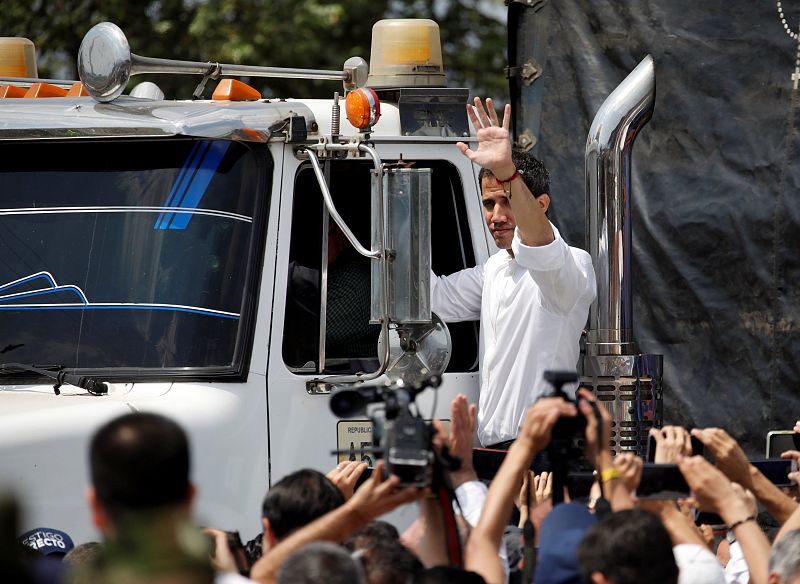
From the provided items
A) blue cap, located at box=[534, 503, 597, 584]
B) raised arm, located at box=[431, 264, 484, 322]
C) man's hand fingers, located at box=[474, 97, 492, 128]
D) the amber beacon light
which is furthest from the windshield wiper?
blue cap, located at box=[534, 503, 597, 584]

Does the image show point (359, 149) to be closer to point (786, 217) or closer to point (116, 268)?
point (116, 268)

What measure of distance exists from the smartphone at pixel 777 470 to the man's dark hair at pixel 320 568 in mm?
2196

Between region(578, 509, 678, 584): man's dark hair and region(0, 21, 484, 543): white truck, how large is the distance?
1784mm

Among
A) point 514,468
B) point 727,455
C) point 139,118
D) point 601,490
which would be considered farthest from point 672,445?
point 139,118

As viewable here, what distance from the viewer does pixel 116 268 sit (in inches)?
195

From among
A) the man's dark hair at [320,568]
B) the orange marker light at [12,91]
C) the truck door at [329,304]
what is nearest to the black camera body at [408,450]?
the man's dark hair at [320,568]

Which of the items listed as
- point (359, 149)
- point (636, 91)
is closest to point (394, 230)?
point (359, 149)

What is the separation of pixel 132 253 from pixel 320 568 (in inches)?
92.9

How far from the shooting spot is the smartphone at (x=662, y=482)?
3.78 metres

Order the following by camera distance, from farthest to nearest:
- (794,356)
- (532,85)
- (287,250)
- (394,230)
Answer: (532,85), (794,356), (287,250), (394,230)

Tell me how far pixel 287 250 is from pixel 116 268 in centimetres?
60

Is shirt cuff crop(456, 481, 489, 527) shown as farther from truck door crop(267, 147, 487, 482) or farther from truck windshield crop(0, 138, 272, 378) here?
truck windshield crop(0, 138, 272, 378)

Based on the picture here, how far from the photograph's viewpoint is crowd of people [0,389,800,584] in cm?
251

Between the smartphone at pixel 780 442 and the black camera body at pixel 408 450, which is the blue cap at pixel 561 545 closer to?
the black camera body at pixel 408 450
